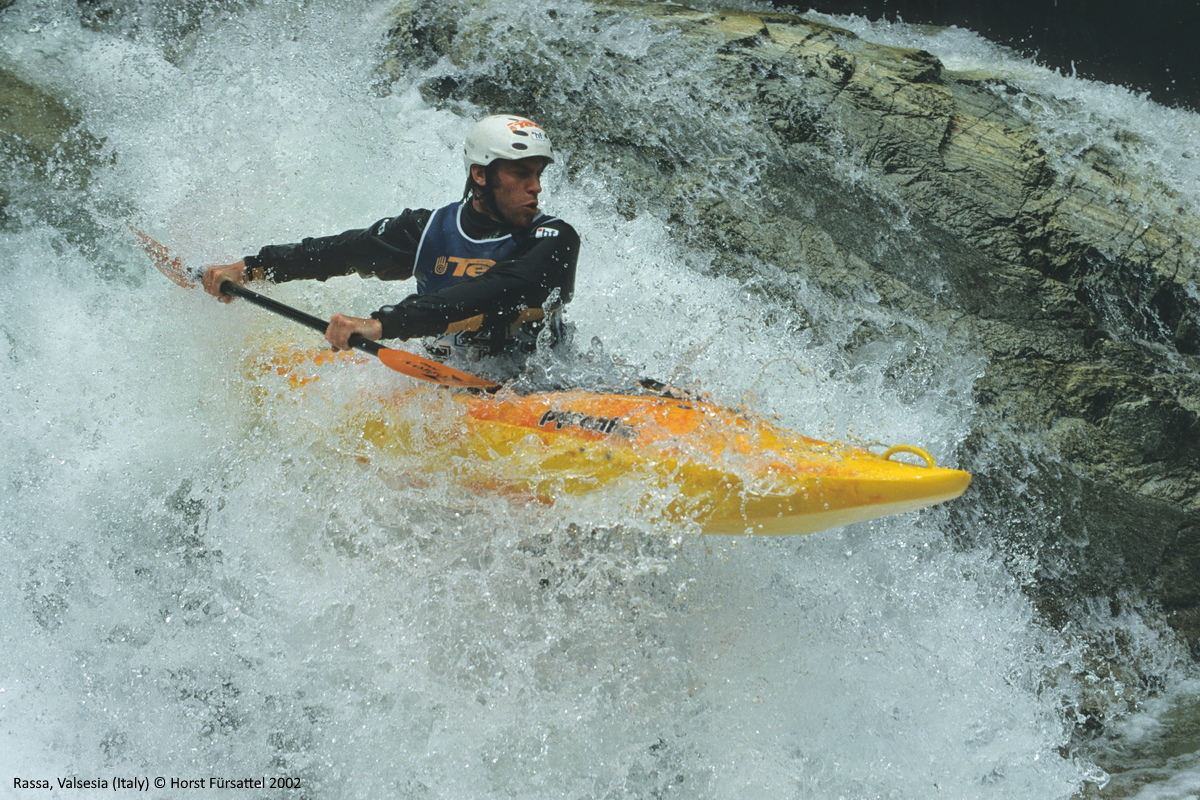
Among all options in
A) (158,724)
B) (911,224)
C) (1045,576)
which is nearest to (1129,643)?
(1045,576)

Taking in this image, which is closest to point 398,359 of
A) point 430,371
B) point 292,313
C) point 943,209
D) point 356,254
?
point 430,371

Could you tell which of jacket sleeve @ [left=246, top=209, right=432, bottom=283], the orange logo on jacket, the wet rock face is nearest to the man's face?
the orange logo on jacket

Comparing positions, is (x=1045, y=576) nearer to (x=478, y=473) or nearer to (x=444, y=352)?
(x=478, y=473)

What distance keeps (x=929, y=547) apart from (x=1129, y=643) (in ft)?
2.79

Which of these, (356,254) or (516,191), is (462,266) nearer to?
(516,191)

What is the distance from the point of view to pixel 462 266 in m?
2.96

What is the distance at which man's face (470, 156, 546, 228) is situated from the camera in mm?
2922

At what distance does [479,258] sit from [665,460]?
103 centimetres

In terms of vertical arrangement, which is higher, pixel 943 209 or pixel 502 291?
pixel 943 209

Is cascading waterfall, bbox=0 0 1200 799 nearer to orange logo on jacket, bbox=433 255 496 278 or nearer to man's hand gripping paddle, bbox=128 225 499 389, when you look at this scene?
man's hand gripping paddle, bbox=128 225 499 389

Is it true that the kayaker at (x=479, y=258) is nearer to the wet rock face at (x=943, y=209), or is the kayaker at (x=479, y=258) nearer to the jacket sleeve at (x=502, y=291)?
the jacket sleeve at (x=502, y=291)

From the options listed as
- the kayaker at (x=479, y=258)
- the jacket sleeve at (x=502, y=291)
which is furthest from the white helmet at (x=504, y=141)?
the jacket sleeve at (x=502, y=291)

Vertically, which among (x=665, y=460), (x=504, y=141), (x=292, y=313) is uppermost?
(x=504, y=141)

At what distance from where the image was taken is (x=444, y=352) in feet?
10.3
